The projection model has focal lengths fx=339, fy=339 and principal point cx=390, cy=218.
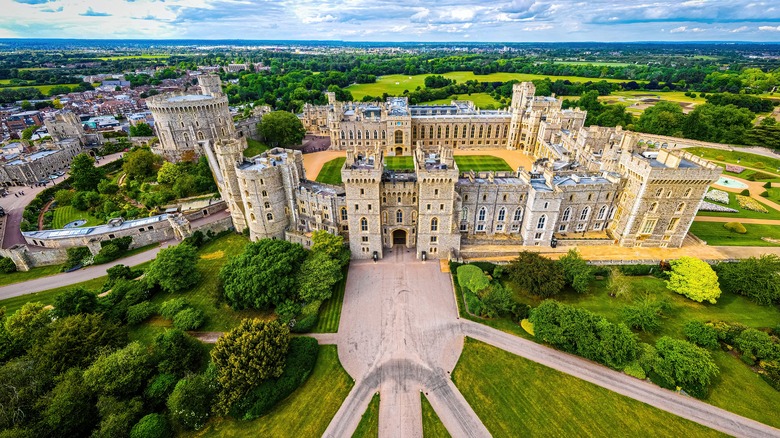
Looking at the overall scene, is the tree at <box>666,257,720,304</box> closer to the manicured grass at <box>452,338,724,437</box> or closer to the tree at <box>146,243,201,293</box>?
the manicured grass at <box>452,338,724,437</box>

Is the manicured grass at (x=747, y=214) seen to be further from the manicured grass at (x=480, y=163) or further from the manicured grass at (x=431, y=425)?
the manicured grass at (x=431, y=425)

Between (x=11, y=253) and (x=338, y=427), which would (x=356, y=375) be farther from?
(x=11, y=253)

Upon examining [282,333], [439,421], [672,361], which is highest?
[282,333]

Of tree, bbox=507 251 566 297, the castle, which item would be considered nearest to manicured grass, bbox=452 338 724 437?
tree, bbox=507 251 566 297

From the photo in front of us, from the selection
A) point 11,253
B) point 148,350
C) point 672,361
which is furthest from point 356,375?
point 11,253

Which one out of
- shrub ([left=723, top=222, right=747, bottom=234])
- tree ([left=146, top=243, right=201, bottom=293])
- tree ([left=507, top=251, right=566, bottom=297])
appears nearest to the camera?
tree ([left=507, top=251, right=566, bottom=297])

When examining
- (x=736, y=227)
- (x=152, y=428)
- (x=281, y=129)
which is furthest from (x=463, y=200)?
(x=281, y=129)
